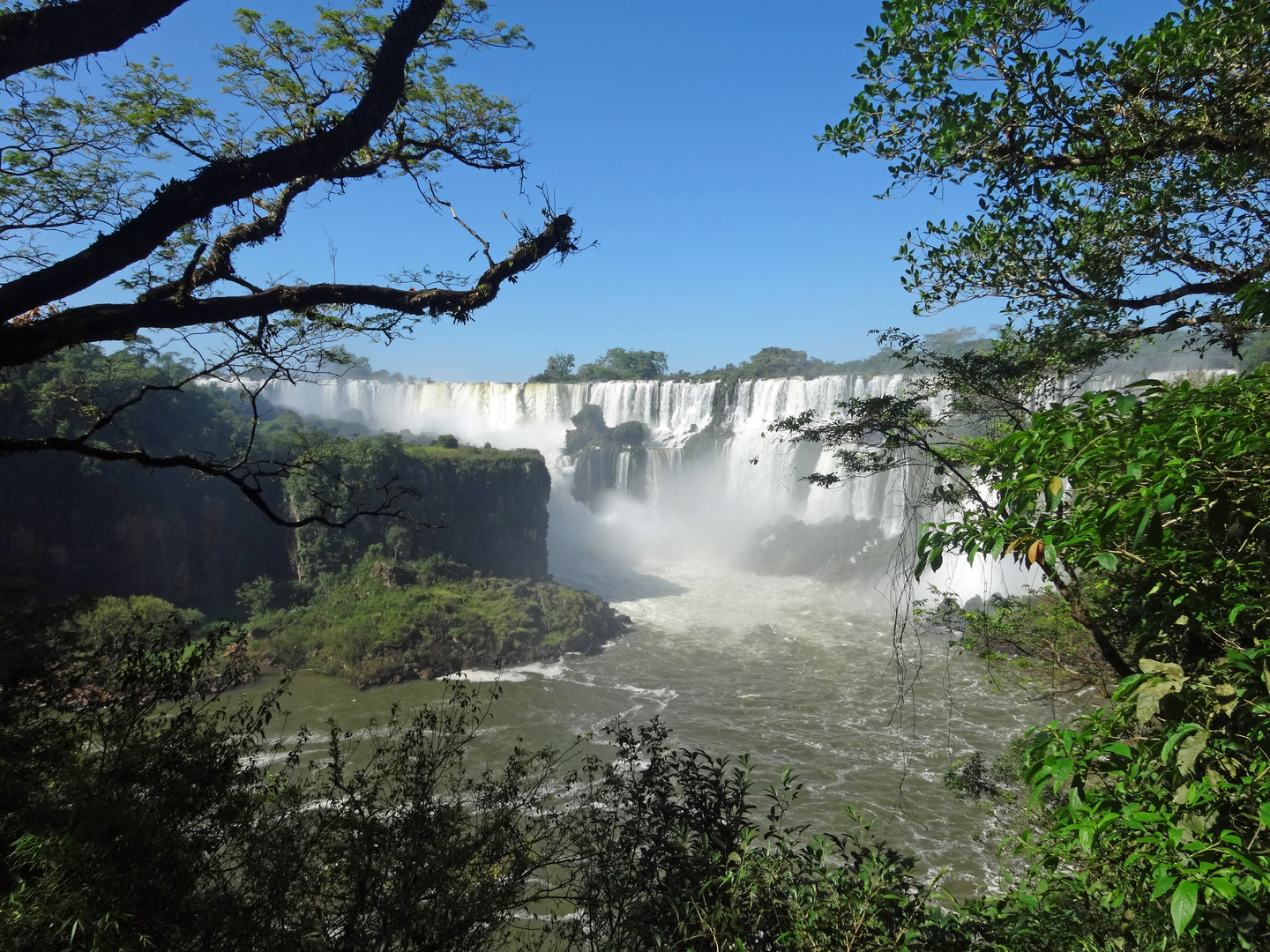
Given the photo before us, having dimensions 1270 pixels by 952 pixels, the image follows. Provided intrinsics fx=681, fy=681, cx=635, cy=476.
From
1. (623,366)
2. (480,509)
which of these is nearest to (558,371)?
(623,366)

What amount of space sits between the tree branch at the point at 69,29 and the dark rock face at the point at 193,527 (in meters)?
13.3

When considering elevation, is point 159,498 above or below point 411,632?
above

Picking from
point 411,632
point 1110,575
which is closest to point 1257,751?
point 1110,575

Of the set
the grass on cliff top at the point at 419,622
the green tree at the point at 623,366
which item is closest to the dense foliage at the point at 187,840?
the grass on cliff top at the point at 419,622

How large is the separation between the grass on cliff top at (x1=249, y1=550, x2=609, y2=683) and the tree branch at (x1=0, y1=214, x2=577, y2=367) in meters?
15.2

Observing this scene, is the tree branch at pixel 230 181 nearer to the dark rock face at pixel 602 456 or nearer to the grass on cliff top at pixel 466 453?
the grass on cliff top at pixel 466 453

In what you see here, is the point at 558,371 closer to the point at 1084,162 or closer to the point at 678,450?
the point at 678,450

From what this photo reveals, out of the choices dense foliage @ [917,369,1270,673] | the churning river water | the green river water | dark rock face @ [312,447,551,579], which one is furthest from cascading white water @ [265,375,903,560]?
dense foliage @ [917,369,1270,673]

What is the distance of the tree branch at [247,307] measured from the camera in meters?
2.72

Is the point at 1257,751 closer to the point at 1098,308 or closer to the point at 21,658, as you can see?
the point at 1098,308

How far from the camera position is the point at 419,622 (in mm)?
18609

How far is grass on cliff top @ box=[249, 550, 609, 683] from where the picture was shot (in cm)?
1755

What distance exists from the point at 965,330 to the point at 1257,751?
55437 mm

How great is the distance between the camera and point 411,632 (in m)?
18.2
